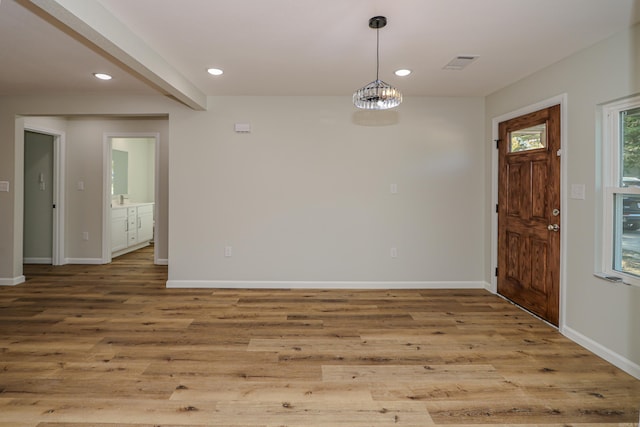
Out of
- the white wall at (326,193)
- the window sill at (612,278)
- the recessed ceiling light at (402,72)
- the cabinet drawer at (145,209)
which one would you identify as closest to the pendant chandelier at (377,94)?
the recessed ceiling light at (402,72)

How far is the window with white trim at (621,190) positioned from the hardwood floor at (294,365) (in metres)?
0.76

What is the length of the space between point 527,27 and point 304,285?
3438 millimetres

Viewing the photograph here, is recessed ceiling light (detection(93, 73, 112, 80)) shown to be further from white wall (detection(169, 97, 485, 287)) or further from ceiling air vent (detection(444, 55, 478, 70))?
ceiling air vent (detection(444, 55, 478, 70))

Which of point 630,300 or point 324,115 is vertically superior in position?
point 324,115

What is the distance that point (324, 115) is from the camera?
177 inches

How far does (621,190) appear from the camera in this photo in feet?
8.65

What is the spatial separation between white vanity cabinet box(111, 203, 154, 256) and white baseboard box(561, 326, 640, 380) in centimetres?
658

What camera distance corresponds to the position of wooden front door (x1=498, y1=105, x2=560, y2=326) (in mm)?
3295

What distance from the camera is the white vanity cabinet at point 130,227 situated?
6.37 meters

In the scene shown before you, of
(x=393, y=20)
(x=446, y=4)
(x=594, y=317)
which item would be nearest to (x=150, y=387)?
(x=393, y=20)

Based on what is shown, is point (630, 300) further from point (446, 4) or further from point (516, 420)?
point (446, 4)

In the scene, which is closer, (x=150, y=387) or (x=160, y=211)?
(x=150, y=387)

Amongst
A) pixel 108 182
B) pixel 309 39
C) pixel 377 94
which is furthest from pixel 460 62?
pixel 108 182

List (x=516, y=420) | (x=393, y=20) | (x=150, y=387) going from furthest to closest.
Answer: (x=393, y=20) → (x=150, y=387) → (x=516, y=420)
